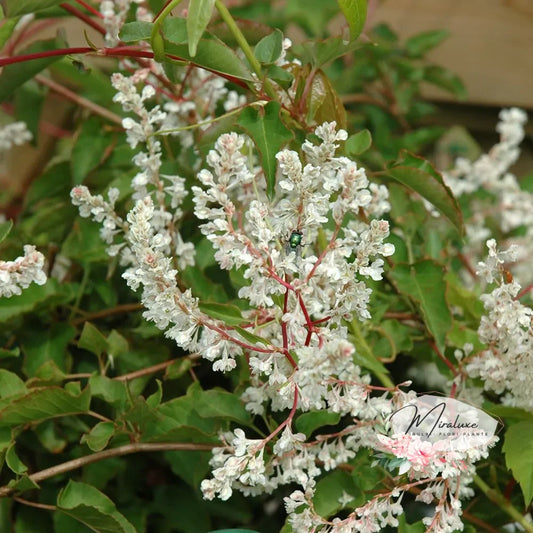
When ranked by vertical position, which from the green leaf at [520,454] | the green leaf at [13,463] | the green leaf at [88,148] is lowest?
the green leaf at [13,463]

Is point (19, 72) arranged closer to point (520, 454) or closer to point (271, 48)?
point (271, 48)

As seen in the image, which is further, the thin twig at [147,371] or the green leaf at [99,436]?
the thin twig at [147,371]

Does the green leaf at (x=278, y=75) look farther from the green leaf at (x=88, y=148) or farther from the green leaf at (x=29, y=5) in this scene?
the green leaf at (x=88, y=148)

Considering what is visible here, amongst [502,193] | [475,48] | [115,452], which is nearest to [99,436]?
[115,452]

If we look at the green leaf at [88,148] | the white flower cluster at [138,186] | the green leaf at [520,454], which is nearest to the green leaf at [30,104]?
the green leaf at [88,148]

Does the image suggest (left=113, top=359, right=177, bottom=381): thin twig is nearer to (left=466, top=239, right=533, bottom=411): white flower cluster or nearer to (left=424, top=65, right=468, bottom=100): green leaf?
(left=466, top=239, right=533, bottom=411): white flower cluster

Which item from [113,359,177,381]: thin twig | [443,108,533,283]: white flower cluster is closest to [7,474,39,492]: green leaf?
[113,359,177,381]: thin twig

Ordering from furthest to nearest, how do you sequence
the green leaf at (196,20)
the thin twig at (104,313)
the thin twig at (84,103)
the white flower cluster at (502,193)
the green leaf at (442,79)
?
1. the green leaf at (442,79)
2. the white flower cluster at (502,193)
3. the thin twig at (84,103)
4. the thin twig at (104,313)
5. the green leaf at (196,20)

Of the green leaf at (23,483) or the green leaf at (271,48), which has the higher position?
the green leaf at (271,48)
